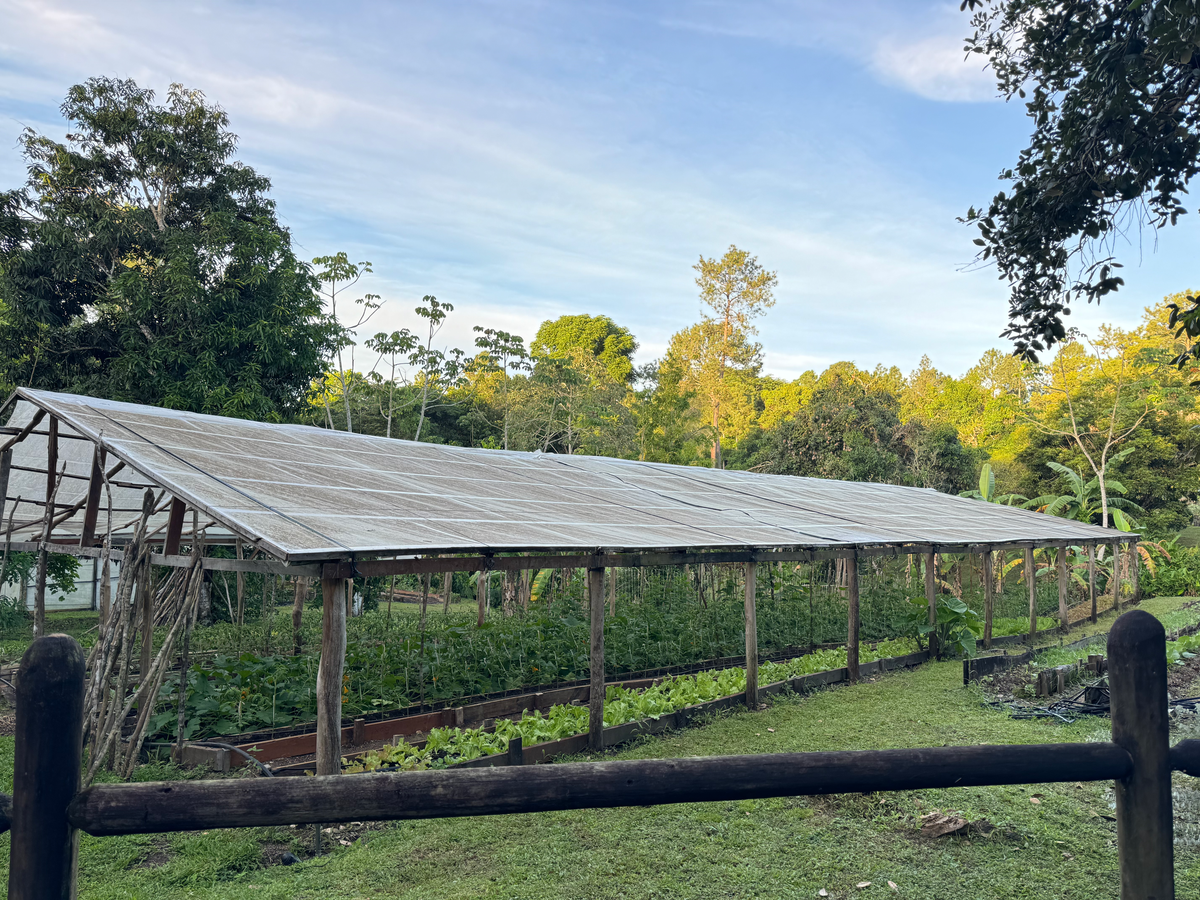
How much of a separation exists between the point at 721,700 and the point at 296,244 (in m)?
13.5

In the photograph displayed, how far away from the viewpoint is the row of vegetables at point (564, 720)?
21.3ft

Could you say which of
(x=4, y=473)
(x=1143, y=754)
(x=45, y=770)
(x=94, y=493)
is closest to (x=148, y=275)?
(x=4, y=473)

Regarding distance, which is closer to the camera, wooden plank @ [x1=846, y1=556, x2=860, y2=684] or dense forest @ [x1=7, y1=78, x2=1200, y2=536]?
wooden plank @ [x1=846, y1=556, x2=860, y2=684]

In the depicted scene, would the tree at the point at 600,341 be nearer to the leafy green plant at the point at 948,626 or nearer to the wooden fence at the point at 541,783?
the leafy green plant at the point at 948,626

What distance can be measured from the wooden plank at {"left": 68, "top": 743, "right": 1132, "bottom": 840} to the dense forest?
490 cm

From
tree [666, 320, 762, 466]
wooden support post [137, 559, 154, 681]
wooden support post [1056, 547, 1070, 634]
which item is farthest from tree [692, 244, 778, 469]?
wooden support post [137, 559, 154, 681]

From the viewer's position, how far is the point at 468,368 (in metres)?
28.0

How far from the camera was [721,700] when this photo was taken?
891 centimetres

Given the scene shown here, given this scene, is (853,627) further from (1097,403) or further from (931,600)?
(1097,403)

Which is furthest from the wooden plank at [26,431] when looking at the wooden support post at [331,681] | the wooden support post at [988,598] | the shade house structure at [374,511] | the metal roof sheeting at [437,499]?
the wooden support post at [988,598]

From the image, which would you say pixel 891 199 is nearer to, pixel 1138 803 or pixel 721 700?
pixel 721 700

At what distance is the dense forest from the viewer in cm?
1488

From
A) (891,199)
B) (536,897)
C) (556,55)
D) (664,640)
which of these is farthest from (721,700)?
(891,199)

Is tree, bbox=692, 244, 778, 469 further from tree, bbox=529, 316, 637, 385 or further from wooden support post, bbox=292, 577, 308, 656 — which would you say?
wooden support post, bbox=292, 577, 308, 656
